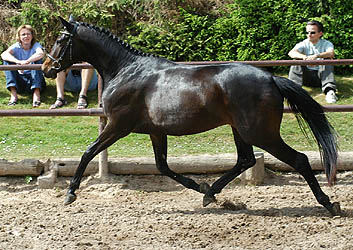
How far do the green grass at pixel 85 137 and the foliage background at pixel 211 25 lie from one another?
107cm

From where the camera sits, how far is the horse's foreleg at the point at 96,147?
5641 millimetres

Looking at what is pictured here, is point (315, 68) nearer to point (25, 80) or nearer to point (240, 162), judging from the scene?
point (240, 162)

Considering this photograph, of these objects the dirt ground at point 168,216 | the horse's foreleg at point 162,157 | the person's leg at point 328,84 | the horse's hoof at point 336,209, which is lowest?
the dirt ground at point 168,216

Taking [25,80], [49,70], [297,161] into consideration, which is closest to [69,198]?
[49,70]

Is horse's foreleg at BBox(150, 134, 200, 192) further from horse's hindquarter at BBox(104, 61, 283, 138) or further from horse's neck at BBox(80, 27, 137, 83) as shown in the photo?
horse's neck at BBox(80, 27, 137, 83)

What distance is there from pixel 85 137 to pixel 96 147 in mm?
2525

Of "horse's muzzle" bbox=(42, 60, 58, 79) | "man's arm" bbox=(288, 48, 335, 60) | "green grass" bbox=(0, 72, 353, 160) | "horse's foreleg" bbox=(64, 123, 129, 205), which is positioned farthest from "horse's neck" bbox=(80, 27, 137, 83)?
"man's arm" bbox=(288, 48, 335, 60)

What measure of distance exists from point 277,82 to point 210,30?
491cm

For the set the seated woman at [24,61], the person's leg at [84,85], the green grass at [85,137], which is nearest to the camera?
the green grass at [85,137]

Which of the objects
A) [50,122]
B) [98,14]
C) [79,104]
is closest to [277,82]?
[79,104]

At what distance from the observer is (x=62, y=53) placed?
5824 mm

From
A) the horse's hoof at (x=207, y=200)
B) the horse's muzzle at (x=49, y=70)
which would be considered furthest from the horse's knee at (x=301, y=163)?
the horse's muzzle at (x=49, y=70)

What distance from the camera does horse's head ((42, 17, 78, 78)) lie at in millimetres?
Answer: 5793

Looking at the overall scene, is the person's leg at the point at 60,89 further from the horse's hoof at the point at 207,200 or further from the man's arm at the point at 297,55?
the horse's hoof at the point at 207,200
